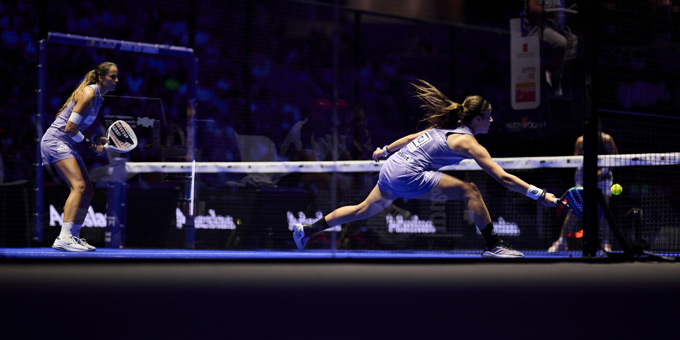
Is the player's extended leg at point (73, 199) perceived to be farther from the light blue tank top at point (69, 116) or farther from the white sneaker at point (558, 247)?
the white sneaker at point (558, 247)

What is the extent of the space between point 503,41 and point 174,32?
15.5 feet

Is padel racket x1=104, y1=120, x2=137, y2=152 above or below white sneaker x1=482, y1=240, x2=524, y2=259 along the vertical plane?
above

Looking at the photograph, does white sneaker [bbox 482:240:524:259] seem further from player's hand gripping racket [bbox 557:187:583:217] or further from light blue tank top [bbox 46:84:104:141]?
light blue tank top [bbox 46:84:104:141]

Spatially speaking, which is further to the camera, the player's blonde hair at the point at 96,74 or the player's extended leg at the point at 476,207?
the player's blonde hair at the point at 96,74

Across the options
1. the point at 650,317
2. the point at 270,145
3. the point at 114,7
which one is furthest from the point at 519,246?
the point at 650,317

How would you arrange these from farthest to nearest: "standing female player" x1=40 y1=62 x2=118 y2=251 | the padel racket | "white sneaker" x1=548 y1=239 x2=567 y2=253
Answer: "white sneaker" x1=548 y1=239 x2=567 y2=253 → the padel racket → "standing female player" x1=40 y1=62 x2=118 y2=251

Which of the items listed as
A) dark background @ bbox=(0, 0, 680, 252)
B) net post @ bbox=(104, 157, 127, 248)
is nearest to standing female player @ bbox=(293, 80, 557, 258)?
dark background @ bbox=(0, 0, 680, 252)

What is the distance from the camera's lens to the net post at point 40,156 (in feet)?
29.2

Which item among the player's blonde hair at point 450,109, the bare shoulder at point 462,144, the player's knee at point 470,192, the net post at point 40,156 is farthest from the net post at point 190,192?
the player's knee at point 470,192

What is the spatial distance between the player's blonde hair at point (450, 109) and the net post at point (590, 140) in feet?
3.13

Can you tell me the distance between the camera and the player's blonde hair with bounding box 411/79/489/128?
7293 mm

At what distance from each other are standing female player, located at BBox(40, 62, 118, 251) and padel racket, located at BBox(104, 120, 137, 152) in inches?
7.0

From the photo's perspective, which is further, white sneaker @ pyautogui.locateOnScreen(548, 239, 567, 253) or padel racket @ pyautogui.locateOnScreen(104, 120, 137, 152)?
white sneaker @ pyautogui.locateOnScreen(548, 239, 567, 253)

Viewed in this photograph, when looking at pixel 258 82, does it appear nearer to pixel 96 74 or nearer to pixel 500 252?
pixel 96 74
